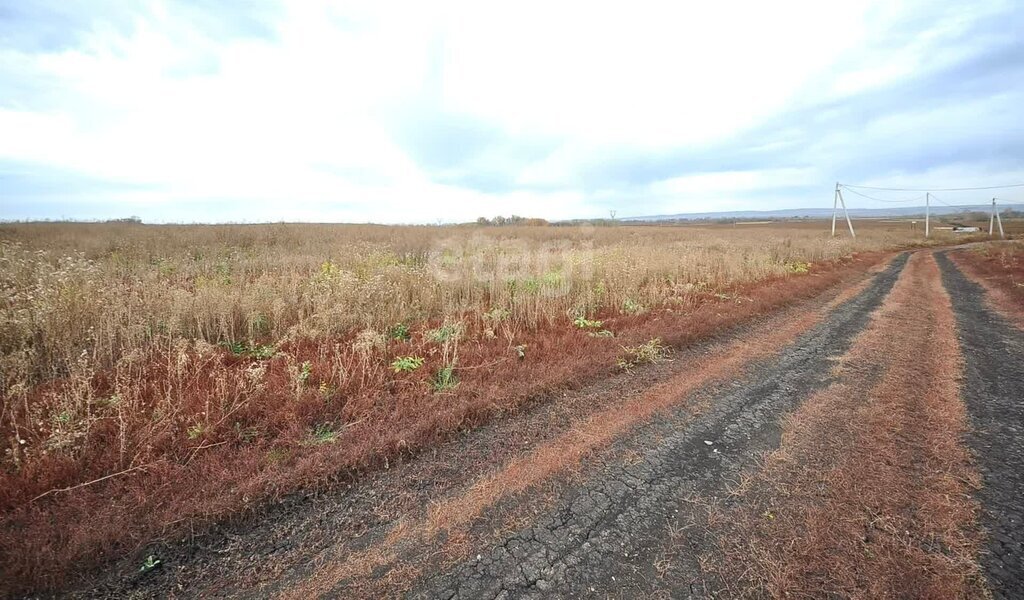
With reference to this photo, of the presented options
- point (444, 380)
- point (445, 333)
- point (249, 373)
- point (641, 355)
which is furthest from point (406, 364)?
point (641, 355)

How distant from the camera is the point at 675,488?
301 cm

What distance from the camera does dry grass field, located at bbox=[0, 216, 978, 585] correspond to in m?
2.74

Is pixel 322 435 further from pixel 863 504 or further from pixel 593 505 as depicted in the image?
pixel 863 504

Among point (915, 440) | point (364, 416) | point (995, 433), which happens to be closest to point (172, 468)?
point (364, 416)

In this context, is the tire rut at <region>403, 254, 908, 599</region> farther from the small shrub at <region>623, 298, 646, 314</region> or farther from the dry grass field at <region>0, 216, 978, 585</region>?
the small shrub at <region>623, 298, 646, 314</region>

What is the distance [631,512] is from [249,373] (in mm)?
3908

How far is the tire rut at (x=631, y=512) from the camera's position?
Answer: 7.25 feet

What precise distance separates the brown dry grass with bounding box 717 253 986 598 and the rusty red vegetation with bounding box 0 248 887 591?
232cm

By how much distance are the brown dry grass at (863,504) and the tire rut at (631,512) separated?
246mm

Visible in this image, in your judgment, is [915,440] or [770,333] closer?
[915,440]

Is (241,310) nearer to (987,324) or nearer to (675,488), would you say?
(675,488)

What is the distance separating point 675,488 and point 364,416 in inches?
115

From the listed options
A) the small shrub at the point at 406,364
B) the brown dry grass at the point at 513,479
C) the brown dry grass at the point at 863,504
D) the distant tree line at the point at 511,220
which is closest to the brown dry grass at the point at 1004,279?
the brown dry grass at the point at 863,504

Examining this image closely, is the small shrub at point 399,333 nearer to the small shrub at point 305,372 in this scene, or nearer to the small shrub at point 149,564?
the small shrub at point 305,372
